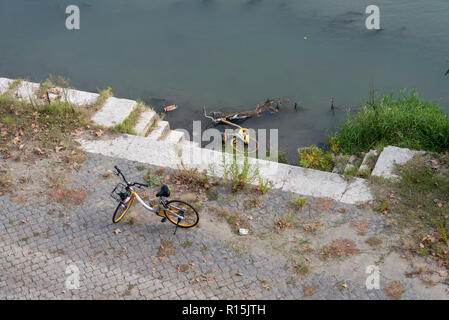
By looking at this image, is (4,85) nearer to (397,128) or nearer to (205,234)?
(205,234)

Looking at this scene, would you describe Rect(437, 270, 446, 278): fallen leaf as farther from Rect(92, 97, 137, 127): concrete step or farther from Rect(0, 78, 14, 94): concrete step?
Rect(0, 78, 14, 94): concrete step

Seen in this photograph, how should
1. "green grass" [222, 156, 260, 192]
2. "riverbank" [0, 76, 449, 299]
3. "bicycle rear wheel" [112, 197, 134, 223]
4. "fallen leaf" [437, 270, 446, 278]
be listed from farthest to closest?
"green grass" [222, 156, 260, 192], "bicycle rear wheel" [112, 197, 134, 223], "riverbank" [0, 76, 449, 299], "fallen leaf" [437, 270, 446, 278]

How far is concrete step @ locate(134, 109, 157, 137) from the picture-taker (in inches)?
379

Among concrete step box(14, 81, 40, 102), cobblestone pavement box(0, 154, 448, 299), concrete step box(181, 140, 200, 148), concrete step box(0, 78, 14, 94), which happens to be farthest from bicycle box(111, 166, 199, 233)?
concrete step box(0, 78, 14, 94)

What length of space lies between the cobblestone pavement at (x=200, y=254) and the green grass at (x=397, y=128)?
261 centimetres

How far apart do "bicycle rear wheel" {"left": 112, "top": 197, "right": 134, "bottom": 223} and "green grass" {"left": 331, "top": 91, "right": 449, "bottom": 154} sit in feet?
15.8

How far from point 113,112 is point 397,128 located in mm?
5829

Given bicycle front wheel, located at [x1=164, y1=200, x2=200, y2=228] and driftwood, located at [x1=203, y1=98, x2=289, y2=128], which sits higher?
driftwood, located at [x1=203, y1=98, x2=289, y2=128]

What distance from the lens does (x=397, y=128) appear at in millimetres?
9656

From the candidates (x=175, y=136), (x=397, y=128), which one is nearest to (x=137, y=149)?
(x=175, y=136)

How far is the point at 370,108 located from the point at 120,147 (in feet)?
18.6
